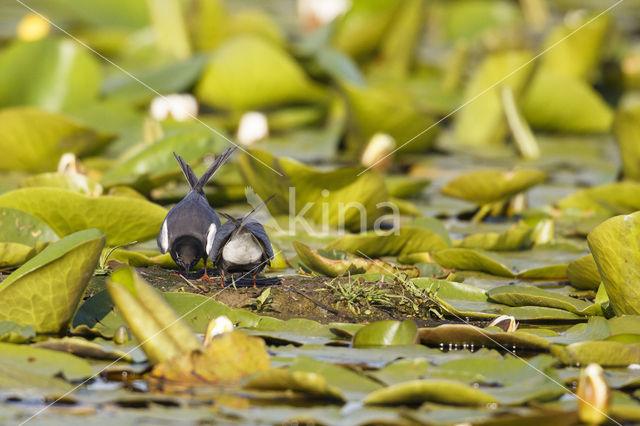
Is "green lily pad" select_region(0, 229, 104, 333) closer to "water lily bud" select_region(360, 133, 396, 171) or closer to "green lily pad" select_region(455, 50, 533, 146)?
"water lily bud" select_region(360, 133, 396, 171)

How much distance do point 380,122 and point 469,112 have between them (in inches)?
66.2

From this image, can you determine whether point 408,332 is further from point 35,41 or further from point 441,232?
point 35,41

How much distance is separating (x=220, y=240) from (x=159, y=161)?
172 cm

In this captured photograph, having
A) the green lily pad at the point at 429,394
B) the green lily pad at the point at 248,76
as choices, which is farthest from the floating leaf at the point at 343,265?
the green lily pad at the point at 248,76

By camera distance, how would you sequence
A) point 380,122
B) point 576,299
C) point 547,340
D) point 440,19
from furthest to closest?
point 440,19 < point 380,122 < point 576,299 < point 547,340

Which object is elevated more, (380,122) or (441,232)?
(380,122)

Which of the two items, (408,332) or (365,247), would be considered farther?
(365,247)

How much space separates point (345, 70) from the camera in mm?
7473

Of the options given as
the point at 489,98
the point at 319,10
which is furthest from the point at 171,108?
the point at 319,10

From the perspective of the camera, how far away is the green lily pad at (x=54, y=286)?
291cm

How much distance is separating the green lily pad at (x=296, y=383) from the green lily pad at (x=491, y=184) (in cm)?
285

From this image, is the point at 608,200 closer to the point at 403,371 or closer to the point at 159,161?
the point at 159,161

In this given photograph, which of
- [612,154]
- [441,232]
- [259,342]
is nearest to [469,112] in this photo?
[612,154]

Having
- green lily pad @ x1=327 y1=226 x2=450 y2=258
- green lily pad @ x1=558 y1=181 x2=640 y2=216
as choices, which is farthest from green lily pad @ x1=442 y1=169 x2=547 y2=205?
green lily pad @ x1=327 y1=226 x2=450 y2=258
